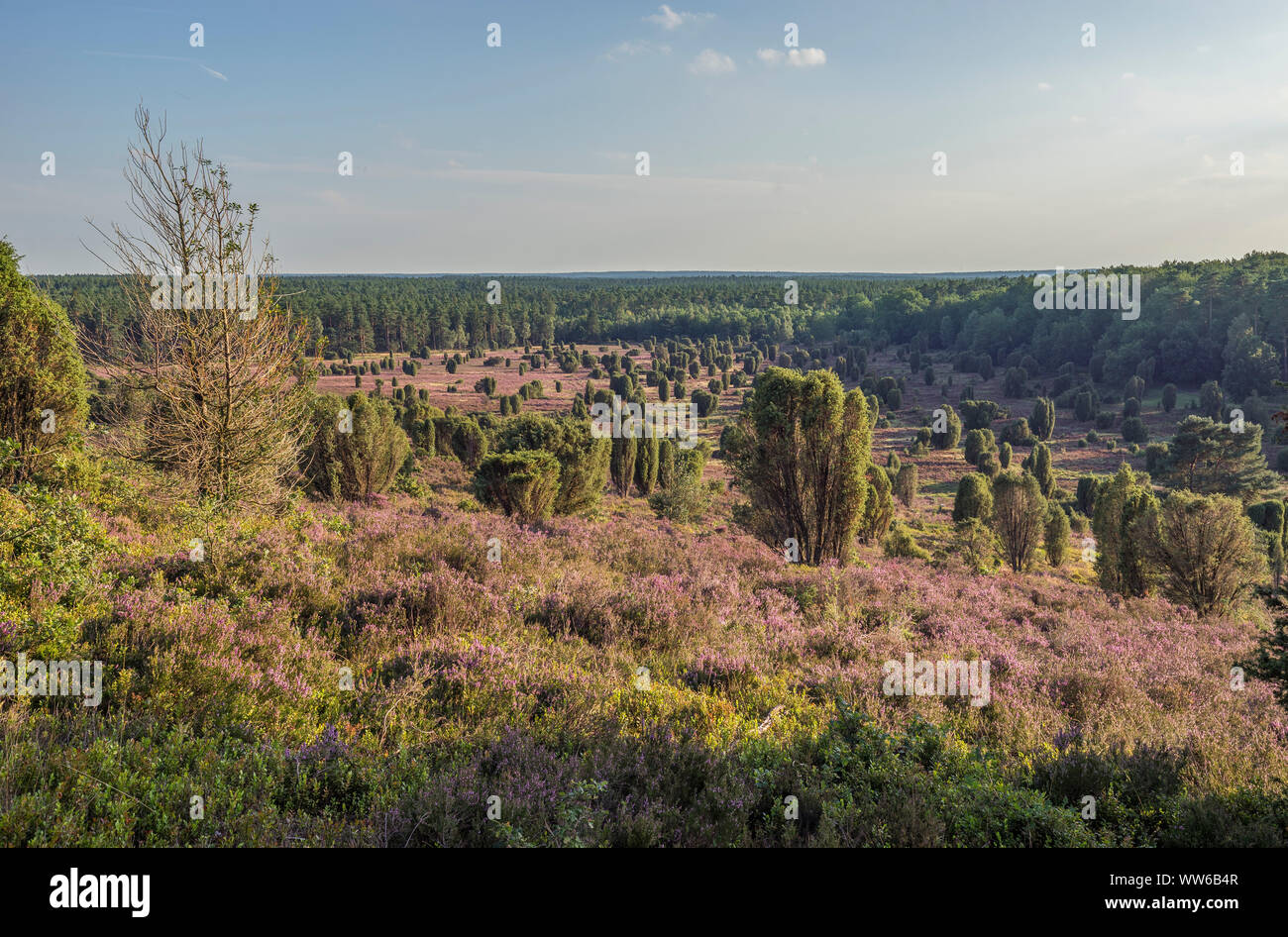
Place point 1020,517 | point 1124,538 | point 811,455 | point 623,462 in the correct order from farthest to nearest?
point 623,462 < point 1020,517 < point 1124,538 < point 811,455

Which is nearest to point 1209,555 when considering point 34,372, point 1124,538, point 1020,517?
point 1124,538

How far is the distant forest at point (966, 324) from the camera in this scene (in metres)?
102

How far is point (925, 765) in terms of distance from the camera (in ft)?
A: 17.5

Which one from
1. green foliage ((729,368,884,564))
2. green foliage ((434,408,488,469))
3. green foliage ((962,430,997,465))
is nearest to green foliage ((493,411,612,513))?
green foliage ((729,368,884,564))

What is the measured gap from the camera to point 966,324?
493 ft

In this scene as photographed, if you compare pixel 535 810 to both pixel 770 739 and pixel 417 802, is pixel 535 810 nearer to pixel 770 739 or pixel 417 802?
pixel 417 802

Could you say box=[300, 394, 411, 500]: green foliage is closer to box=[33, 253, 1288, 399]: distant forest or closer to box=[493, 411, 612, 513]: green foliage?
box=[493, 411, 612, 513]: green foliage

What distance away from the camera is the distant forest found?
10219 centimetres

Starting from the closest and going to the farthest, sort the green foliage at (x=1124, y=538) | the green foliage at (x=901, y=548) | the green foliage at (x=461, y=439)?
the green foliage at (x=1124, y=538), the green foliage at (x=901, y=548), the green foliage at (x=461, y=439)

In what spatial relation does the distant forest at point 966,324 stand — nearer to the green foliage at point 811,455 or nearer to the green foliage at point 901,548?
the green foliage at point 811,455

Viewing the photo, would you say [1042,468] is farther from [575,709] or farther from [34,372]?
[34,372]

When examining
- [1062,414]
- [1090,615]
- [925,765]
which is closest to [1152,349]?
[1062,414]

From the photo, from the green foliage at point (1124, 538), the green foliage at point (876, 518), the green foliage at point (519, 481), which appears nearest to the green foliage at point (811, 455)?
the green foliage at point (519, 481)
